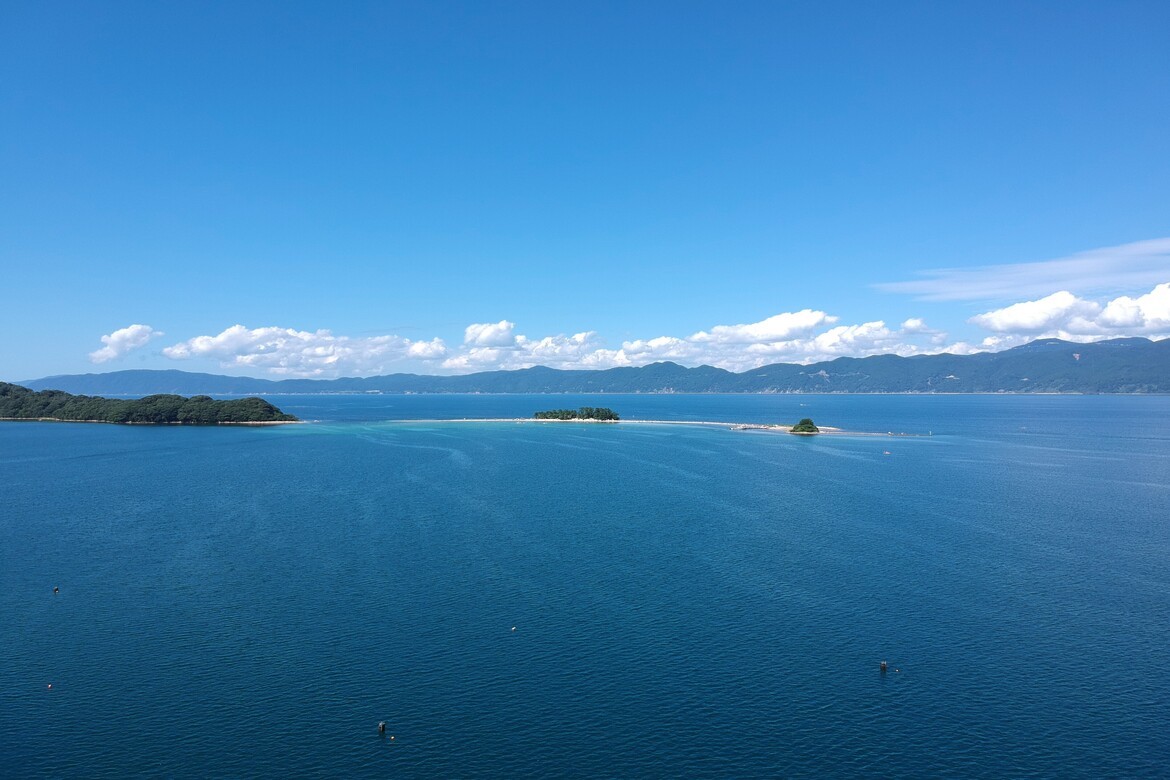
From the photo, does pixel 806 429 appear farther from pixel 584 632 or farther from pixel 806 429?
pixel 584 632

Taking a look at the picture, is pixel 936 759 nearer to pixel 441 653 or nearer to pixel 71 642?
pixel 441 653

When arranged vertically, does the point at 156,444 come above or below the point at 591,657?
above

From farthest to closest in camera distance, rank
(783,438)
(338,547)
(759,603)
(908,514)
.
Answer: (783,438)
(908,514)
(338,547)
(759,603)

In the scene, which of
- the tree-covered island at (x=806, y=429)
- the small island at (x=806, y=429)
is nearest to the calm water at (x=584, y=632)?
the small island at (x=806, y=429)

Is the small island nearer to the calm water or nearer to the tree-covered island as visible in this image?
the tree-covered island

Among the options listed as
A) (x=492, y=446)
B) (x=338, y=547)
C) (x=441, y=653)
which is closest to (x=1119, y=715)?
(x=441, y=653)

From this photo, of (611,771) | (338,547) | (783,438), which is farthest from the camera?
(783,438)

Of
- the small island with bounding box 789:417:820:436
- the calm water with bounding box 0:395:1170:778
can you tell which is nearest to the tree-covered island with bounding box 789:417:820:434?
the small island with bounding box 789:417:820:436

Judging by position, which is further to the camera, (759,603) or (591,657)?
(759,603)

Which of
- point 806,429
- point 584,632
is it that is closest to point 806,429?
point 806,429
